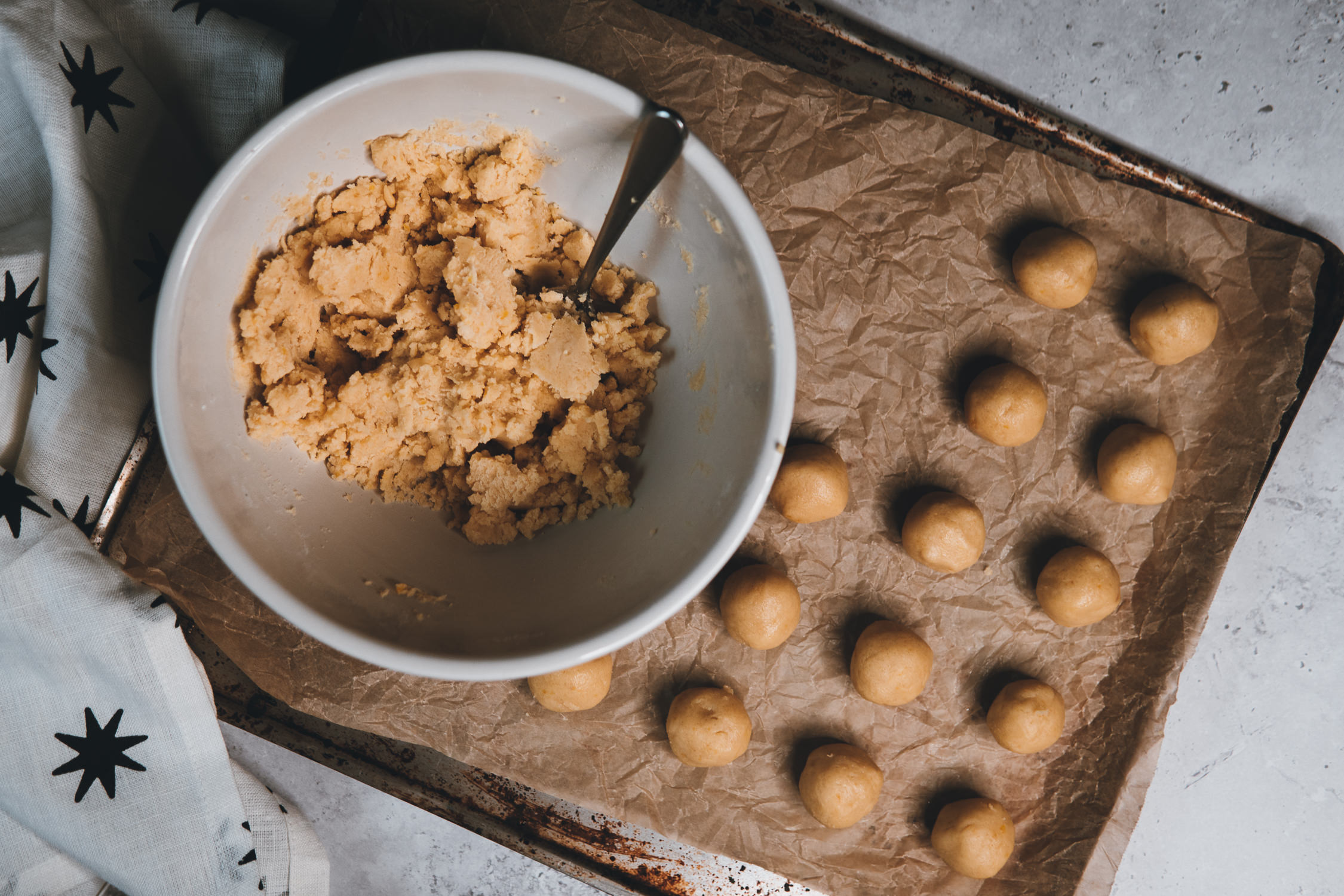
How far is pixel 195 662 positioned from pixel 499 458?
692 mm

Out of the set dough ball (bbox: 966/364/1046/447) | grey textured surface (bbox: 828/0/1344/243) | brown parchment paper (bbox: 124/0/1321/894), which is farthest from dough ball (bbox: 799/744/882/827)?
grey textured surface (bbox: 828/0/1344/243)

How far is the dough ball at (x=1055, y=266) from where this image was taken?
125cm

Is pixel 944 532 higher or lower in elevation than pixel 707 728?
higher

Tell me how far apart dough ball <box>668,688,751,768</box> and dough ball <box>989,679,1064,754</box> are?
16.4 inches

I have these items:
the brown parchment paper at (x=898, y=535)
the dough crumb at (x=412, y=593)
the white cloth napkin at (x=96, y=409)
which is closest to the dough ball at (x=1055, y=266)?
the brown parchment paper at (x=898, y=535)

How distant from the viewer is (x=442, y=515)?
1.17 metres

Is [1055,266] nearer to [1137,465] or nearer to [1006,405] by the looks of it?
[1006,405]

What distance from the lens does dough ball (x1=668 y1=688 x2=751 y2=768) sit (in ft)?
4.17

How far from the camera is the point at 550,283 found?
115 centimetres

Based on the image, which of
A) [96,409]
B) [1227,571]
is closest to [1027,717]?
[1227,571]

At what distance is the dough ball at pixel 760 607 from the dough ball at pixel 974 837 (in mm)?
416

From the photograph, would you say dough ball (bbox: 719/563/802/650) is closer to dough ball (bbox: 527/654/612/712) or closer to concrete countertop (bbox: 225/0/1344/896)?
dough ball (bbox: 527/654/612/712)

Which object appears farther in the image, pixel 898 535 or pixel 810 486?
pixel 898 535

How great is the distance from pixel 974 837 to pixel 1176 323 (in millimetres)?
890
